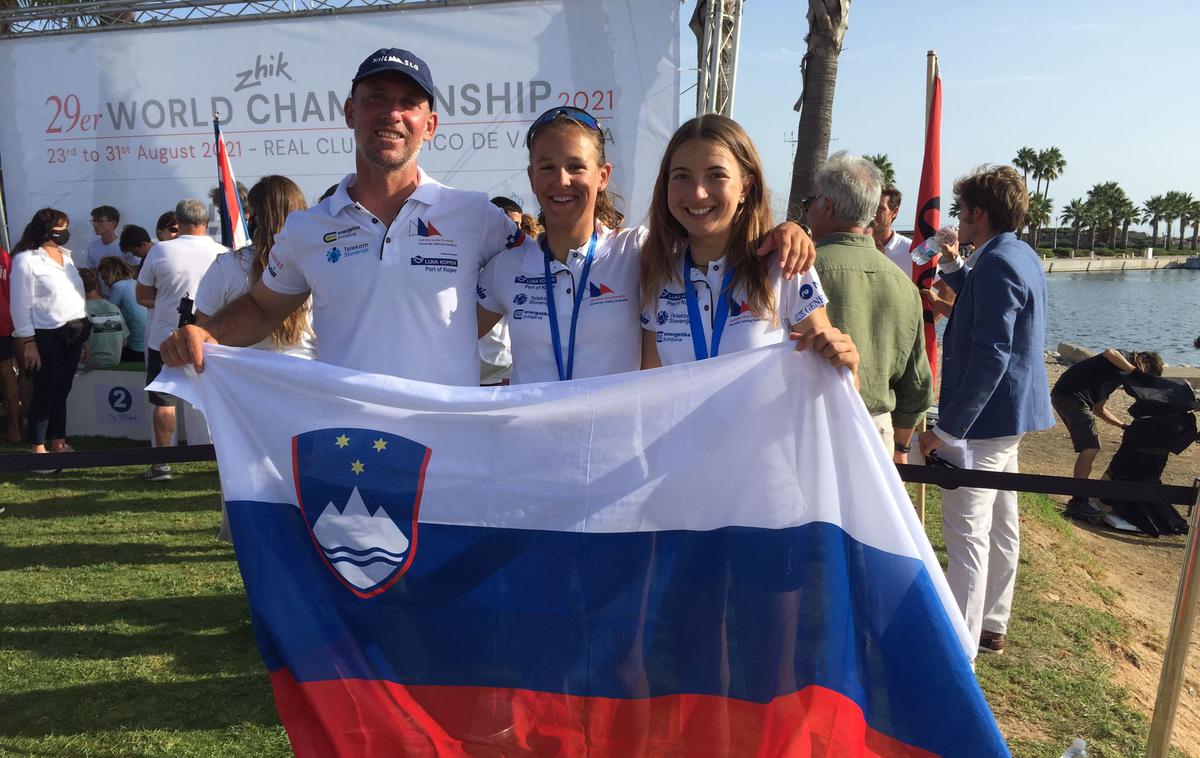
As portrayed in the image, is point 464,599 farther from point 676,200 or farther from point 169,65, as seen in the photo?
point 169,65

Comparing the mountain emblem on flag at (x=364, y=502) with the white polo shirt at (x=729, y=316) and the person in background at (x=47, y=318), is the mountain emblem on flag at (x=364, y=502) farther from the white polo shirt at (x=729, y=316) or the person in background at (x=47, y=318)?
the person in background at (x=47, y=318)

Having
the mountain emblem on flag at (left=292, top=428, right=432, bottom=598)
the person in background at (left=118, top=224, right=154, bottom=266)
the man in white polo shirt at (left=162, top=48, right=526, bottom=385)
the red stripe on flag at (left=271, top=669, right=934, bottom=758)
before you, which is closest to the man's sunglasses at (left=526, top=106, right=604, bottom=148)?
the man in white polo shirt at (left=162, top=48, right=526, bottom=385)

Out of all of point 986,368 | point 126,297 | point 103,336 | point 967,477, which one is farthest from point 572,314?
point 126,297

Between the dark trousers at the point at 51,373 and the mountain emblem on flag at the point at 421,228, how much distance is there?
598 centimetres

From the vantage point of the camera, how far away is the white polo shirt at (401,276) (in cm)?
260

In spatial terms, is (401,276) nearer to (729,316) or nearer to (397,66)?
(397,66)

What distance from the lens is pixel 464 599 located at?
2.42 meters

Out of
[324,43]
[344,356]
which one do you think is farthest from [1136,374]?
[324,43]

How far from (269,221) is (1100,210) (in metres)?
136

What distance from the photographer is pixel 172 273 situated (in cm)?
628

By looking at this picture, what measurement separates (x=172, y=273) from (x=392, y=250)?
14.8 ft

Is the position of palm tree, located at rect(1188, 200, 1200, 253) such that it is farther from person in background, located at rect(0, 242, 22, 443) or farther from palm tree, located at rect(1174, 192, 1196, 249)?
person in background, located at rect(0, 242, 22, 443)

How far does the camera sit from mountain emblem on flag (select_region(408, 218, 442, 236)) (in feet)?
8.55

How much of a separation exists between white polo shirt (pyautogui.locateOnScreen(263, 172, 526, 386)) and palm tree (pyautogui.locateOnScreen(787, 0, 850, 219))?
6.67m
